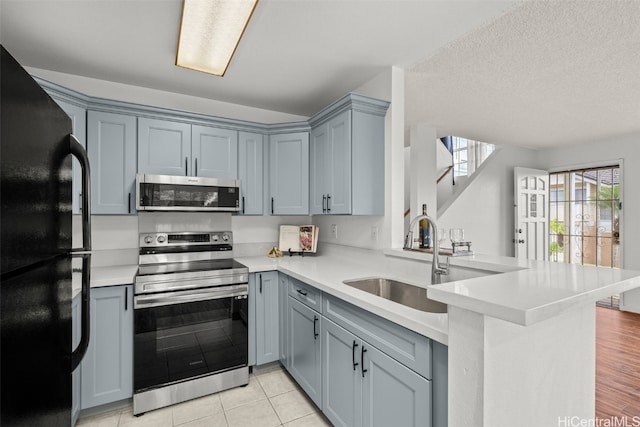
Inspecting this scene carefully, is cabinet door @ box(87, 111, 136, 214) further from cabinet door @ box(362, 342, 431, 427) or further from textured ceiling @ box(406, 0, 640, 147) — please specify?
textured ceiling @ box(406, 0, 640, 147)

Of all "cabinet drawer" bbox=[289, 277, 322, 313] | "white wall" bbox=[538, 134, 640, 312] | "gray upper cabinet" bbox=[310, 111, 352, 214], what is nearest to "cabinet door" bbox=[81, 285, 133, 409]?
"cabinet drawer" bbox=[289, 277, 322, 313]

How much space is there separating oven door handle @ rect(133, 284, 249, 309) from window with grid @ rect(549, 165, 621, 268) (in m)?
5.49

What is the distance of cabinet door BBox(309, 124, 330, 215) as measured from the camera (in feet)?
8.63

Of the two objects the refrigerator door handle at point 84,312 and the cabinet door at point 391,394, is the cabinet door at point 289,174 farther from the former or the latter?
the refrigerator door handle at point 84,312

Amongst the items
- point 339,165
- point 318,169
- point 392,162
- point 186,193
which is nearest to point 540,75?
point 392,162

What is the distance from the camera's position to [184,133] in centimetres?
257

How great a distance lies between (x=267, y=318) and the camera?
8.29ft

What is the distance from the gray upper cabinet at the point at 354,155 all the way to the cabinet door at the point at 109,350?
163cm

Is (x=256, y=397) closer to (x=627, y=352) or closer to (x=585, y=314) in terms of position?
(x=585, y=314)

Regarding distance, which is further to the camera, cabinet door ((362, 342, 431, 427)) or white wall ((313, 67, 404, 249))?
white wall ((313, 67, 404, 249))

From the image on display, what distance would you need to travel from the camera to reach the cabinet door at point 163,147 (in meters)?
2.43

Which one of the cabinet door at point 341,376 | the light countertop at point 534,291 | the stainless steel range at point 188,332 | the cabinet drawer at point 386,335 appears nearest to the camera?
the light countertop at point 534,291

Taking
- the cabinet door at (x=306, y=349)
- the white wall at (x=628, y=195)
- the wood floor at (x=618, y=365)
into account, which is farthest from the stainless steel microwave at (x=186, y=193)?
the white wall at (x=628, y=195)

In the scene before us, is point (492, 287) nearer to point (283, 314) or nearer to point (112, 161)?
point (283, 314)
